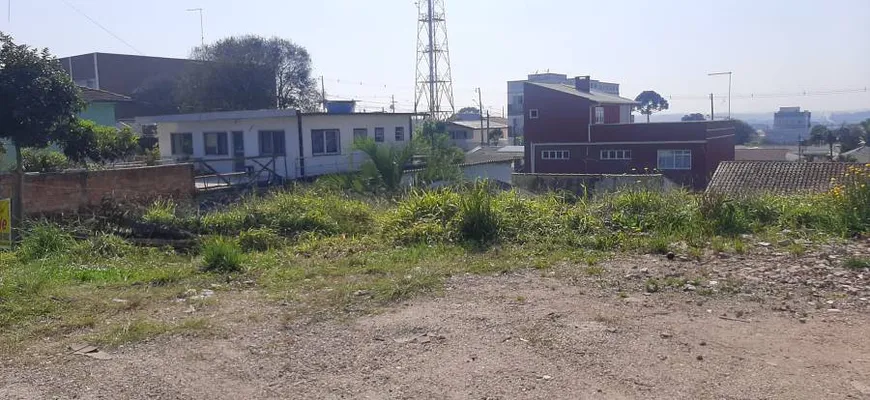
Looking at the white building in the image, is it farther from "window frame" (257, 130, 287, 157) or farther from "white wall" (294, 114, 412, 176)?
"window frame" (257, 130, 287, 157)

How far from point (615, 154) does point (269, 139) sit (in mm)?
25355

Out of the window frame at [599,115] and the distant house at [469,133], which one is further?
the distant house at [469,133]

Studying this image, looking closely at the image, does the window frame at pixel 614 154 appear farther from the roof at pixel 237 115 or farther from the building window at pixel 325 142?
the building window at pixel 325 142

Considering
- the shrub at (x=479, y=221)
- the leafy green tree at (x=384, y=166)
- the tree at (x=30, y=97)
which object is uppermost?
the tree at (x=30, y=97)

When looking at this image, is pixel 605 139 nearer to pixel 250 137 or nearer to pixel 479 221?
pixel 250 137

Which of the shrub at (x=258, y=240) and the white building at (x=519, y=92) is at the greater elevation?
the white building at (x=519, y=92)

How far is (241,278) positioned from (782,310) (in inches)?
196

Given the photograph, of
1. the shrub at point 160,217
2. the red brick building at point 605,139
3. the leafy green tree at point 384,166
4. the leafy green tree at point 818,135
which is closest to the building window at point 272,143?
the leafy green tree at point 384,166

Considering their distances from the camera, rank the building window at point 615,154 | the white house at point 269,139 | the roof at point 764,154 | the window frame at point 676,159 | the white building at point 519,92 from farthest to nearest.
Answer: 1. the white building at point 519,92
2. the roof at point 764,154
3. the building window at point 615,154
4. the window frame at point 676,159
5. the white house at point 269,139

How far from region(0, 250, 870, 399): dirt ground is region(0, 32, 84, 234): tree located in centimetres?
889

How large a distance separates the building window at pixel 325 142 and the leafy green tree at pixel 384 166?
11.3 m

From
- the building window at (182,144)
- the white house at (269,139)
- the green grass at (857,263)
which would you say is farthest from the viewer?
the building window at (182,144)

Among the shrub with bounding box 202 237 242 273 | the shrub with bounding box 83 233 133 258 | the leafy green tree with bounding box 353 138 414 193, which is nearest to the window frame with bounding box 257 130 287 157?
the leafy green tree with bounding box 353 138 414 193

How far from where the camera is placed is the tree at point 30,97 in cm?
1312
